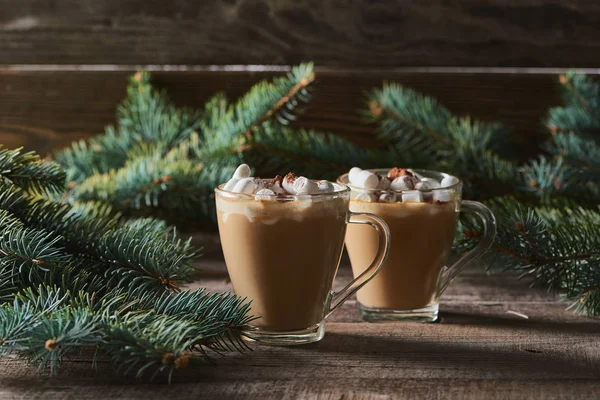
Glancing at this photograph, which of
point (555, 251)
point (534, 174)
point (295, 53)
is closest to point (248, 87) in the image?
point (295, 53)

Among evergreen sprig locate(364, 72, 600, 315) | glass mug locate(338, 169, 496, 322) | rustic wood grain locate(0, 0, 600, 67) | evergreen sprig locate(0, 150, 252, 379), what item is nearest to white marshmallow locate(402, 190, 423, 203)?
glass mug locate(338, 169, 496, 322)

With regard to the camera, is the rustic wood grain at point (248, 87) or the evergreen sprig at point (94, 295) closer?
the evergreen sprig at point (94, 295)

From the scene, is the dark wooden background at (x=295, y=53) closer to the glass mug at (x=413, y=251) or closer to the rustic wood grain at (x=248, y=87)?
the rustic wood grain at (x=248, y=87)

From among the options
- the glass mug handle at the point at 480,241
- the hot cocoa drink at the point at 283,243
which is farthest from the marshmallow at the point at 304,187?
the glass mug handle at the point at 480,241

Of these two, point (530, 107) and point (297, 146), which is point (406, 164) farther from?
point (530, 107)

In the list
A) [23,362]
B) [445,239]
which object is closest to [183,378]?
[23,362]
